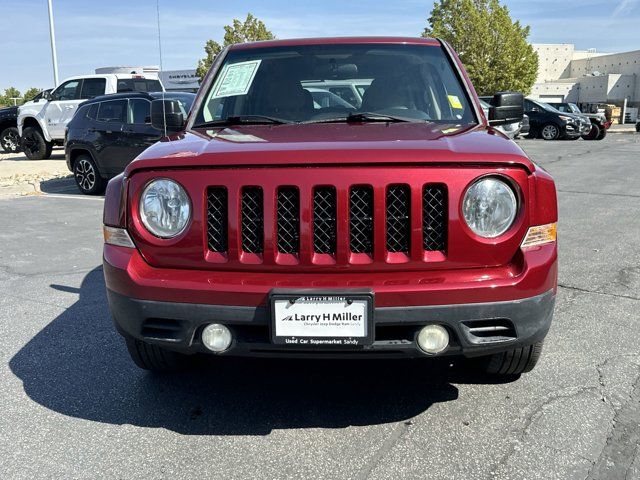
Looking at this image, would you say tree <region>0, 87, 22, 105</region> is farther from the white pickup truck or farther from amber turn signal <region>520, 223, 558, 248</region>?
amber turn signal <region>520, 223, 558, 248</region>

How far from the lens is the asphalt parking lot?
2.38m

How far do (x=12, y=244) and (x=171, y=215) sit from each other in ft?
16.8

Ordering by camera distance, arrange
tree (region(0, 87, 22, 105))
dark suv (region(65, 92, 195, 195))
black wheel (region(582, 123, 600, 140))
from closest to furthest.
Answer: dark suv (region(65, 92, 195, 195)) < black wheel (region(582, 123, 600, 140)) < tree (region(0, 87, 22, 105))

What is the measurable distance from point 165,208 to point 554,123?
22433mm

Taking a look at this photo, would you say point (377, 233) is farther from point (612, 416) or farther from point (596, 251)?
point (596, 251)

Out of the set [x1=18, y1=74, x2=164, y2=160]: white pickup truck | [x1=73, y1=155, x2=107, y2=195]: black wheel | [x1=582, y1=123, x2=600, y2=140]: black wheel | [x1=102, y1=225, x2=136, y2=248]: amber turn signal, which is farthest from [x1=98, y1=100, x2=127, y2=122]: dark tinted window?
[x1=582, y1=123, x2=600, y2=140]: black wheel

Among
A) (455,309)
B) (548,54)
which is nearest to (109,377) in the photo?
(455,309)

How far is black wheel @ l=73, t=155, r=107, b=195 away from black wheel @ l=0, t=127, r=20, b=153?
9.91 m

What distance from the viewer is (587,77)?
252ft

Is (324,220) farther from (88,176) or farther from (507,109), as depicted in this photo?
(88,176)

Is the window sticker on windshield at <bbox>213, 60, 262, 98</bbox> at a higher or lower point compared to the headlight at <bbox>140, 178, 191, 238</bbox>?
higher

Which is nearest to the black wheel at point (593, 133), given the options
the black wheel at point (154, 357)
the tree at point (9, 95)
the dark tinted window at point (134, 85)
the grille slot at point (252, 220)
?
the dark tinted window at point (134, 85)

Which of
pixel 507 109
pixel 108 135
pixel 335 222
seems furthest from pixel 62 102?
pixel 335 222

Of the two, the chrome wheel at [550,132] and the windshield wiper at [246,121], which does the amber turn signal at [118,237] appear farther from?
the chrome wheel at [550,132]
